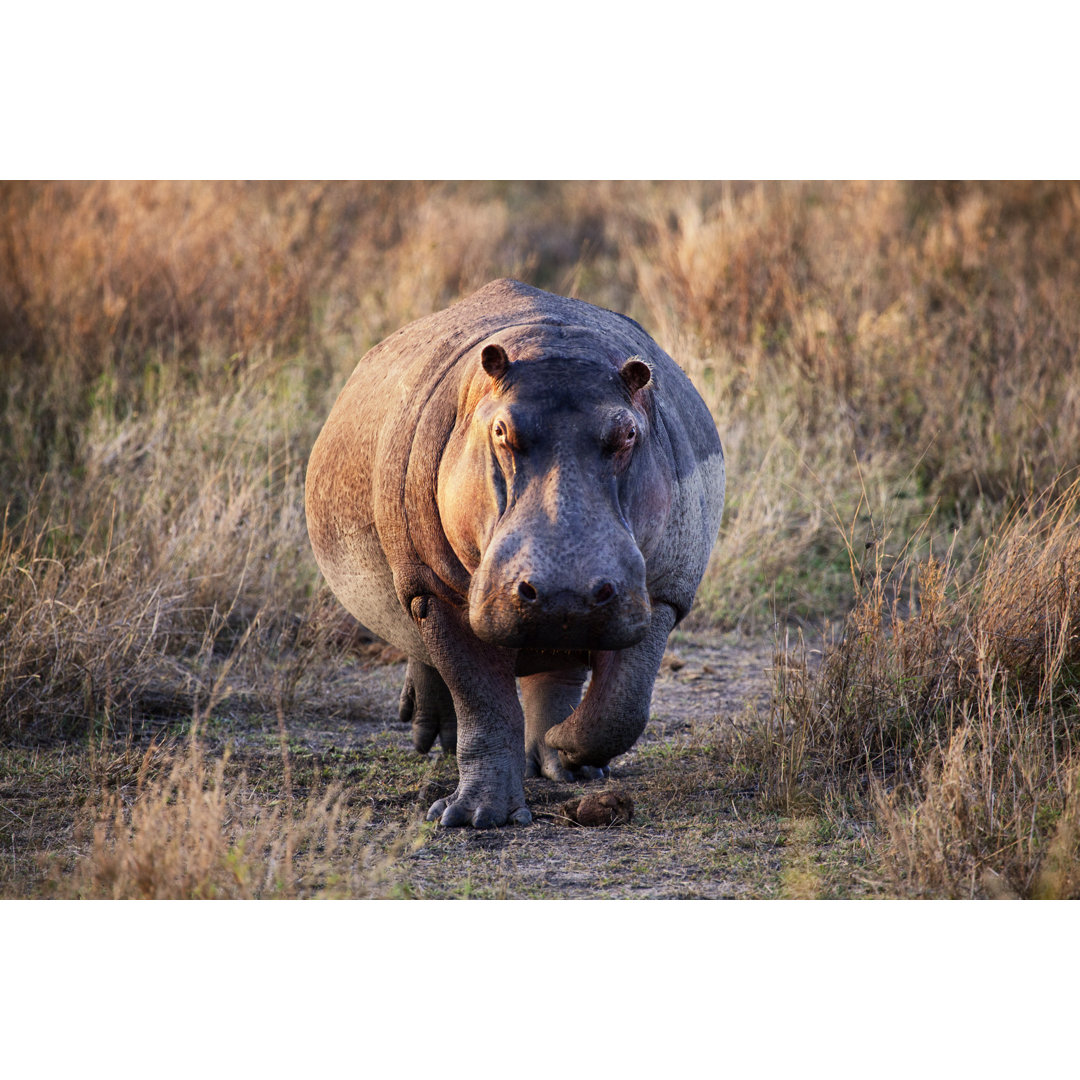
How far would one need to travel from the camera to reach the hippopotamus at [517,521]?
10.8 feet

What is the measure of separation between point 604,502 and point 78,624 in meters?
2.63

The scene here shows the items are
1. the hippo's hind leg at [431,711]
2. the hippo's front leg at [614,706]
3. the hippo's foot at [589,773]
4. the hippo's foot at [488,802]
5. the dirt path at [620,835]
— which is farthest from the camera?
the hippo's hind leg at [431,711]

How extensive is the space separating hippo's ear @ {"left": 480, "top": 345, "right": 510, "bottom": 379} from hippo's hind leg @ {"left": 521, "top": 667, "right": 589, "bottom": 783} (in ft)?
4.92

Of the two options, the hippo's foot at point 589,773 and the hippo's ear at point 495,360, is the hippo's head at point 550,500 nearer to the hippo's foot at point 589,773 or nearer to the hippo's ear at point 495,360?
the hippo's ear at point 495,360

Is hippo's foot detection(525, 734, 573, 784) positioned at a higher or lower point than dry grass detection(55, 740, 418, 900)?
lower

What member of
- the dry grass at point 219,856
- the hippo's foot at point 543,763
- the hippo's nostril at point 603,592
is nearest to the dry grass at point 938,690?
the hippo's foot at point 543,763

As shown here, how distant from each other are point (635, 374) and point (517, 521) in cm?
59

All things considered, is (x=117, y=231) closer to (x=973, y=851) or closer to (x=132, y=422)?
(x=132, y=422)

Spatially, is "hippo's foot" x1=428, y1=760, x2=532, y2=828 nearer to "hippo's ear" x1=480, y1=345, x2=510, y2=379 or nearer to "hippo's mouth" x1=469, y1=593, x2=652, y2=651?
"hippo's mouth" x1=469, y1=593, x2=652, y2=651

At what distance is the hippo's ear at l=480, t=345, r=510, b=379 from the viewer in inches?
137

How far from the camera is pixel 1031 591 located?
444 centimetres

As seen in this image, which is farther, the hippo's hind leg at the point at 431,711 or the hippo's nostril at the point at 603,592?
the hippo's hind leg at the point at 431,711

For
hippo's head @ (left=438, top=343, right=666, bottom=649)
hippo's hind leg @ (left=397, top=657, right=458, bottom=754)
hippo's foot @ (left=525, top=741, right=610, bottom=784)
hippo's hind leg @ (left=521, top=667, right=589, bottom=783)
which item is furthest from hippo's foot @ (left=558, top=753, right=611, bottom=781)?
hippo's head @ (left=438, top=343, right=666, bottom=649)

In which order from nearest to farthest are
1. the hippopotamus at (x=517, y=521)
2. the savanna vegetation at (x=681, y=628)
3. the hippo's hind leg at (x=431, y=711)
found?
the hippopotamus at (x=517, y=521) → the savanna vegetation at (x=681, y=628) → the hippo's hind leg at (x=431, y=711)
